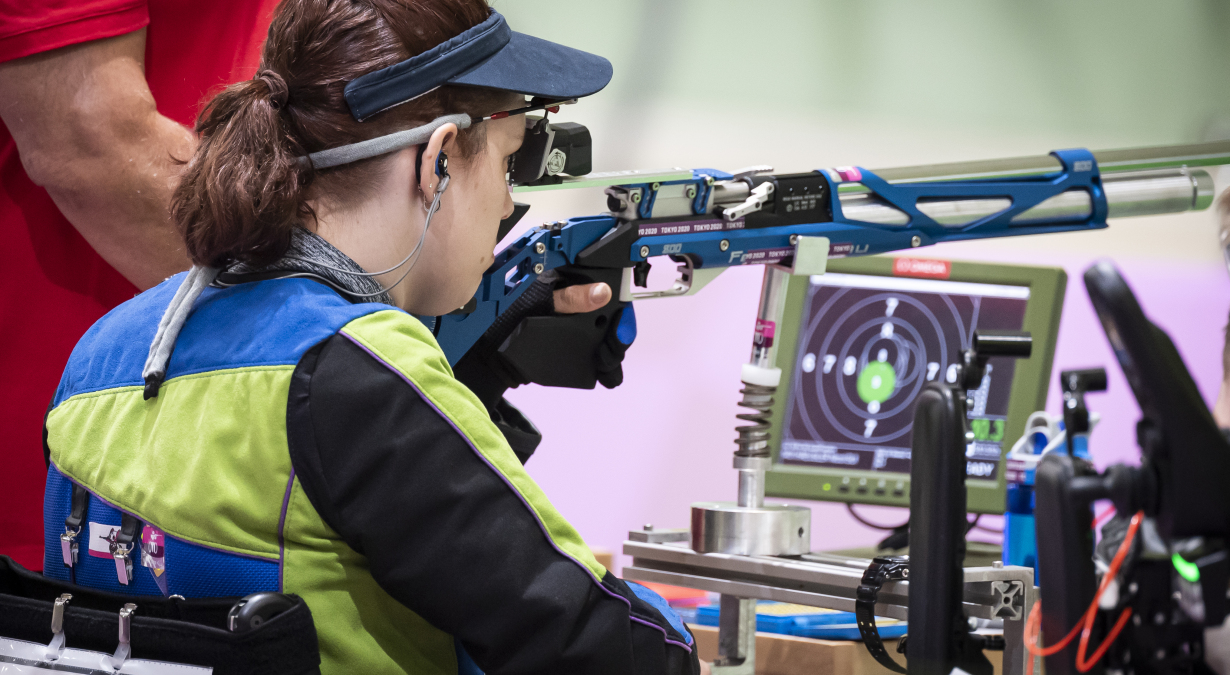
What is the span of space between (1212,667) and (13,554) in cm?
102

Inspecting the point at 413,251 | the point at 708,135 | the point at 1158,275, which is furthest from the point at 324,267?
the point at 1158,275

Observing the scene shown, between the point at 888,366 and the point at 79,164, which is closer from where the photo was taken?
the point at 79,164

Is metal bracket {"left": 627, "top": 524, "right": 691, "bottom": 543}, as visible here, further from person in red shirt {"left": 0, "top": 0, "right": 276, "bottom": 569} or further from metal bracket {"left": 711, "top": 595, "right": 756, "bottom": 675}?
person in red shirt {"left": 0, "top": 0, "right": 276, "bottom": 569}

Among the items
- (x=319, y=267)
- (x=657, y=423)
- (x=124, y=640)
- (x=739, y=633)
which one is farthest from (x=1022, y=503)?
(x=124, y=640)

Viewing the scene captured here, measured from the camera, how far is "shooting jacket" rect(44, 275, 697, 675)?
68cm

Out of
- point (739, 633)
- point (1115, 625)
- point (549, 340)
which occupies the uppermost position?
point (549, 340)

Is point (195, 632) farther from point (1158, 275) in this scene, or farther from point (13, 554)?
point (1158, 275)

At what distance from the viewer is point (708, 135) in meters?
1.92

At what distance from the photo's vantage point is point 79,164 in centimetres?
98

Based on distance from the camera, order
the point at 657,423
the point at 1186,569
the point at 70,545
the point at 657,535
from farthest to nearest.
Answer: the point at 657,423 → the point at 657,535 → the point at 70,545 → the point at 1186,569

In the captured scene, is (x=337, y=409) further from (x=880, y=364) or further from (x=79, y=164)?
(x=880, y=364)

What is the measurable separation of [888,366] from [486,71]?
1098 mm

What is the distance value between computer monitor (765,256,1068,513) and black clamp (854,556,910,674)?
0.72 meters

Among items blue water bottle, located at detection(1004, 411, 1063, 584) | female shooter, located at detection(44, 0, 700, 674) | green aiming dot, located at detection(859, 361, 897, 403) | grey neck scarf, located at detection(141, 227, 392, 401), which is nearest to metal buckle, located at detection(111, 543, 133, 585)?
female shooter, located at detection(44, 0, 700, 674)
